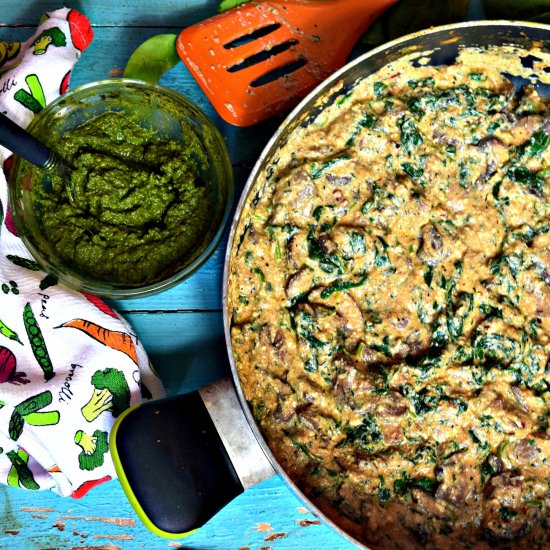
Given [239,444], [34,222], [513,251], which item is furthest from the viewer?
[34,222]

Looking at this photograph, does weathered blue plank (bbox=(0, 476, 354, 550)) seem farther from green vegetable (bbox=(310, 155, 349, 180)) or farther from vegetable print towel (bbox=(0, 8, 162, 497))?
green vegetable (bbox=(310, 155, 349, 180))

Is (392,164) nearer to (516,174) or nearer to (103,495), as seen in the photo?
(516,174)

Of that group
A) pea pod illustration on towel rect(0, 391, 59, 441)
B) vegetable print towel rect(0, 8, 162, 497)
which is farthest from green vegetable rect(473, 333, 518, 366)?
pea pod illustration on towel rect(0, 391, 59, 441)

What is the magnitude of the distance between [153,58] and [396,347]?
1.17 metres

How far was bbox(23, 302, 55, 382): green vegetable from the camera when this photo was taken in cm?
209

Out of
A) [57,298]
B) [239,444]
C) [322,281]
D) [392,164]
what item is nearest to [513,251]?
[392,164]

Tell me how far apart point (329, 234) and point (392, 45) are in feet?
1.74

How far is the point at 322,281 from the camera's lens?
76.8 inches

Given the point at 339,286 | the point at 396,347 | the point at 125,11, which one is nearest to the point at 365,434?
the point at 396,347

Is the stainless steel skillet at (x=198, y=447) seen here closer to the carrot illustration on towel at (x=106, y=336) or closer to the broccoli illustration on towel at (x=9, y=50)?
the carrot illustration on towel at (x=106, y=336)

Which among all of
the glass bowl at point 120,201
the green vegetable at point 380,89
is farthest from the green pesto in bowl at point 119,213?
the green vegetable at point 380,89

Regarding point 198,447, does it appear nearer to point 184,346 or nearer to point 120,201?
point 184,346

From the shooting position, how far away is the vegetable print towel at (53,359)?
2064 millimetres

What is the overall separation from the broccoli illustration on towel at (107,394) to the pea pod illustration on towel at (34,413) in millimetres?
99
